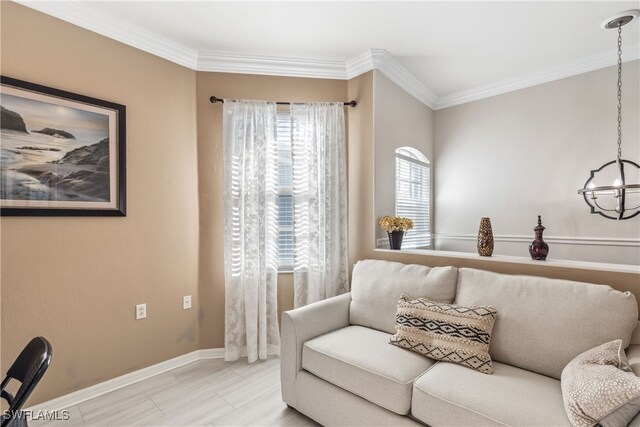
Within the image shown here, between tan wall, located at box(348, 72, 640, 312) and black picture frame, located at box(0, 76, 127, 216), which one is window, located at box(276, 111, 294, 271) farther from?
black picture frame, located at box(0, 76, 127, 216)

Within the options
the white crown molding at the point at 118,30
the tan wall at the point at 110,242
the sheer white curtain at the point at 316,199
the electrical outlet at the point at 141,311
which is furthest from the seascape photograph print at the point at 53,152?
the sheer white curtain at the point at 316,199

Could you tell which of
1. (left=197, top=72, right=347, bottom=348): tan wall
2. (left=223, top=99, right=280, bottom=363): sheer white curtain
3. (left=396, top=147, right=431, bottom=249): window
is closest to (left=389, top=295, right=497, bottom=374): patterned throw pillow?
(left=223, top=99, right=280, bottom=363): sheer white curtain

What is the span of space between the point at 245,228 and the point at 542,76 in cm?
340

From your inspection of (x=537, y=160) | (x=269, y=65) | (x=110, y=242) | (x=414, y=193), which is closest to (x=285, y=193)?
(x=269, y=65)

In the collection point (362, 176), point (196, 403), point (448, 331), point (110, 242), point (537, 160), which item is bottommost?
point (196, 403)

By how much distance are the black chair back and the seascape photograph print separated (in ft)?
3.88

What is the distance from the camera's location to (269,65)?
9.34 ft

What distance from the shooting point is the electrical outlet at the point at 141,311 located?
2.42 metres

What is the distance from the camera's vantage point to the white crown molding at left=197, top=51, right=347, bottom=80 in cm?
277

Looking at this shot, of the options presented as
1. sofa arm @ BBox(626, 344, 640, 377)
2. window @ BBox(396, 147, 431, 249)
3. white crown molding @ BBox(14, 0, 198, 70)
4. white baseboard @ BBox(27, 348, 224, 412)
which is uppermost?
white crown molding @ BBox(14, 0, 198, 70)

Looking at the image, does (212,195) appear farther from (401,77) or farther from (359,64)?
(401,77)

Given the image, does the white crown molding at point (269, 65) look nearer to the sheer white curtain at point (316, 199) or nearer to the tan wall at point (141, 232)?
the tan wall at point (141, 232)

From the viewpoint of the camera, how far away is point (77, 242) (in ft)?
7.02

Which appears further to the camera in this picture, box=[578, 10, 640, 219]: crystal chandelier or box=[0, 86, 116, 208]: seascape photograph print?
box=[578, 10, 640, 219]: crystal chandelier
